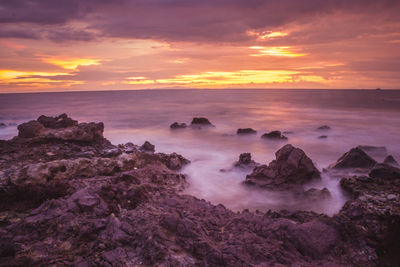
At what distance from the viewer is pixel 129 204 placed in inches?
214

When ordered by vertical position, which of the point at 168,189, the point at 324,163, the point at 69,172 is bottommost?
the point at 324,163

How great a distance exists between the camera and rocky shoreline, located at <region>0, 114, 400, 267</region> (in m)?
3.82

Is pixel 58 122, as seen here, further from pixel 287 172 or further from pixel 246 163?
pixel 287 172

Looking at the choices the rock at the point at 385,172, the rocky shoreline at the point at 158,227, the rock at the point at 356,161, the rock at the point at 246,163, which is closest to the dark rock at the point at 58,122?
the rocky shoreline at the point at 158,227

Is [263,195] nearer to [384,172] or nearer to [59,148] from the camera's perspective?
[384,172]

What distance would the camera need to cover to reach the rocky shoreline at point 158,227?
150 inches

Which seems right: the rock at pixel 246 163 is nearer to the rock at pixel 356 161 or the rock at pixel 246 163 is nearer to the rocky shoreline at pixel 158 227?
the rock at pixel 356 161

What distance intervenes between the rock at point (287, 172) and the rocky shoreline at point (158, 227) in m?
1.40

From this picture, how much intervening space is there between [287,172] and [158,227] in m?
5.32

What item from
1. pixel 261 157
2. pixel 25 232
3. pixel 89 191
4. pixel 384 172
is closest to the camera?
pixel 25 232

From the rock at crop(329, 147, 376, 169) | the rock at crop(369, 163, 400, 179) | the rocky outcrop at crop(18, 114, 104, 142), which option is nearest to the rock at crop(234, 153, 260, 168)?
the rock at crop(329, 147, 376, 169)

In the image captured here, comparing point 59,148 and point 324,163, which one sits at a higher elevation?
point 59,148

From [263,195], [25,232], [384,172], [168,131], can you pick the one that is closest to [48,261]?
[25,232]

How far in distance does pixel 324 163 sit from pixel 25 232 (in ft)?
39.6
